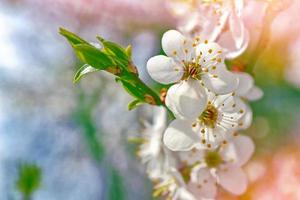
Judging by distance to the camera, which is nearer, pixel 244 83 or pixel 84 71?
pixel 84 71

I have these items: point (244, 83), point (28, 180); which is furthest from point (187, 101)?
point (28, 180)

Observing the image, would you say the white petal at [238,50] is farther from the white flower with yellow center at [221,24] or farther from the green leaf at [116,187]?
the green leaf at [116,187]

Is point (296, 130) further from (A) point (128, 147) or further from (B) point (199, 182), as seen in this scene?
(B) point (199, 182)

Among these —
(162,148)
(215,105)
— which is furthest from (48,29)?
(215,105)

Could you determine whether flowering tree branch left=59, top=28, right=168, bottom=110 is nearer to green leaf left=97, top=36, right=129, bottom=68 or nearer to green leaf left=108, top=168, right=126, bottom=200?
green leaf left=97, top=36, right=129, bottom=68

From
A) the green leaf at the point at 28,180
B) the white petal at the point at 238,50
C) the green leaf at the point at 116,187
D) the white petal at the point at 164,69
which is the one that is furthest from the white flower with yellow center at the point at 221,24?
the green leaf at the point at 116,187

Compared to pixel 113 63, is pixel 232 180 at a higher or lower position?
lower

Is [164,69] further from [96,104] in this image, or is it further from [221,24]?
[96,104]

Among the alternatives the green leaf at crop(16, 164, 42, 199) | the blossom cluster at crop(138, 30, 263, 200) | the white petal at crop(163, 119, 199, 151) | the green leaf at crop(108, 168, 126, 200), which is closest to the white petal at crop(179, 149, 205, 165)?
the blossom cluster at crop(138, 30, 263, 200)
